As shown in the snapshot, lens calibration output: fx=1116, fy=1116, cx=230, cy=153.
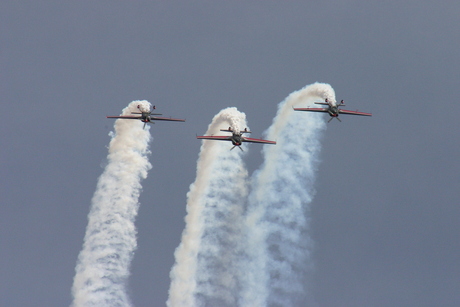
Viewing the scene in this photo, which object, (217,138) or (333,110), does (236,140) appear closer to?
(217,138)

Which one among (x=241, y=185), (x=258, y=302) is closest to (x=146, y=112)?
(x=241, y=185)

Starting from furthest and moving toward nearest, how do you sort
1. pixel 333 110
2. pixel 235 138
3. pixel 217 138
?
pixel 333 110
pixel 217 138
pixel 235 138

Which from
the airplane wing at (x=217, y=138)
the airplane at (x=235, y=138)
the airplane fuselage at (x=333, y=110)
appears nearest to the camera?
the airplane at (x=235, y=138)

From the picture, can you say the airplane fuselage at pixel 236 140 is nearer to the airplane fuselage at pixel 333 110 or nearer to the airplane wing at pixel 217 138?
the airplane wing at pixel 217 138

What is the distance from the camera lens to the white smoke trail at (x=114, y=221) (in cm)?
17350

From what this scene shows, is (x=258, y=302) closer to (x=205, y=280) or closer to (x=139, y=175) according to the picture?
(x=205, y=280)

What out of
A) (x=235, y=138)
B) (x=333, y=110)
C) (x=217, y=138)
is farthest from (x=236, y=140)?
(x=333, y=110)

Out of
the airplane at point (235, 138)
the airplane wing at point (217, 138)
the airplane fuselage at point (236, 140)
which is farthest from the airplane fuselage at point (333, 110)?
the airplane wing at point (217, 138)

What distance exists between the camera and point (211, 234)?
174 m

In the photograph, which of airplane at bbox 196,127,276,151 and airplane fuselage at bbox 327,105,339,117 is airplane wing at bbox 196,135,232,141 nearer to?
airplane at bbox 196,127,276,151

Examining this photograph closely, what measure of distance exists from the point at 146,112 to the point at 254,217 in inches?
955

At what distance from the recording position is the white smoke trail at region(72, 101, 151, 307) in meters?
174

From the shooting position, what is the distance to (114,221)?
176375mm

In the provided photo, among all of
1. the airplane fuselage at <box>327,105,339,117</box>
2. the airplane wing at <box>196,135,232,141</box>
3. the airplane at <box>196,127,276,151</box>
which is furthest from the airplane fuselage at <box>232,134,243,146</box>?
A: the airplane fuselage at <box>327,105,339,117</box>
